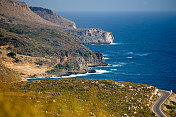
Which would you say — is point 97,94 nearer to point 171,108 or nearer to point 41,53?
point 171,108

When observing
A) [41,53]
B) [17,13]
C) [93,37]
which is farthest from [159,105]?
[17,13]

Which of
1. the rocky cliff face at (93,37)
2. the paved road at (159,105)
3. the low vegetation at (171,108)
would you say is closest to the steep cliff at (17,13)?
the rocky cliff face at (93,37)

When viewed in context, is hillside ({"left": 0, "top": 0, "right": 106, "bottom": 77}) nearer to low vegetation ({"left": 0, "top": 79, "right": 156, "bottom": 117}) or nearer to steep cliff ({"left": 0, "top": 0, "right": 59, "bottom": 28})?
steep cliff ({"left": 0, "top": 0, "right": 59, "bottom": 28})

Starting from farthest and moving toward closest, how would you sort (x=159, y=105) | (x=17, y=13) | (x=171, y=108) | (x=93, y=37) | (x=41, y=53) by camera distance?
(x=93, y=37)
(x=17, y=13)
(x=41, y=53)
(x=159, y=105)
(x=171, y=108)

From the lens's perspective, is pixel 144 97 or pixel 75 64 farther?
pixel 75 64

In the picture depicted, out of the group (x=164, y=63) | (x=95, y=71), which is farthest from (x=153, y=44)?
(x=95, y=71)

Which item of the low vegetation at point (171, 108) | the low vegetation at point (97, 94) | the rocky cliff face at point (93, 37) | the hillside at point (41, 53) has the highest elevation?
the rocky cliff face at point (93, 37)

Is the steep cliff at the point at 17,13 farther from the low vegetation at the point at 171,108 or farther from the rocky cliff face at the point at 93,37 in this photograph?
the low vegetation at the point at 171,108

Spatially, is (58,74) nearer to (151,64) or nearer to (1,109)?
(151,64)

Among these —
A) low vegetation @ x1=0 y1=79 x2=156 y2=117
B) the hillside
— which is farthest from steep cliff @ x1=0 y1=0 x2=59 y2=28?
low vegetation @ x1=0 y1=79 x2=156 y2=117
